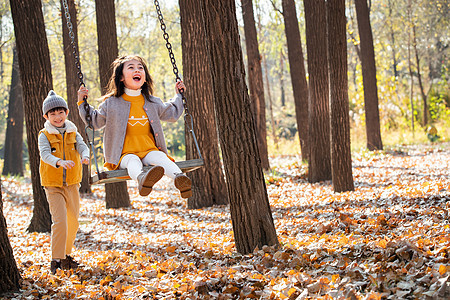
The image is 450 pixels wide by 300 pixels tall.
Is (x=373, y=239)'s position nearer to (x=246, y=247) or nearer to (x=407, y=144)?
(x=246, y=247)

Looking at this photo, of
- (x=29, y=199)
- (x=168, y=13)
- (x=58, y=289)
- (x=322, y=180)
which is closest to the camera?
(x=58, y=289)

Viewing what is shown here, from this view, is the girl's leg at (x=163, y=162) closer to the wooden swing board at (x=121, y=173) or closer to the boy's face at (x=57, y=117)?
the wooden swing board at (x=121, y=173)

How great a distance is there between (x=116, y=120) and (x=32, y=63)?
3.12 m

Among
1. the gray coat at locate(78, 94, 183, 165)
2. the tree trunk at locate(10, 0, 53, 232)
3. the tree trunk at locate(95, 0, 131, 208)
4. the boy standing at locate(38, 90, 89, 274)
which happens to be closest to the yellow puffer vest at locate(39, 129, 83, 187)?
the boy standing at locate(38, 90, 89, 274)

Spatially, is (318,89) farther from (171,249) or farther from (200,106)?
(171,249)

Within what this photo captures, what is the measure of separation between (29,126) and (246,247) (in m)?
4.55

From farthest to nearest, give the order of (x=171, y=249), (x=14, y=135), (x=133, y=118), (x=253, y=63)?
(x=14, y=135)
(x=253, y=63)
(x=171, y=249)
(x=133, y=118)

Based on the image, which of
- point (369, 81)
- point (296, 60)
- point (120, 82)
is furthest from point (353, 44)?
point (120, 82)

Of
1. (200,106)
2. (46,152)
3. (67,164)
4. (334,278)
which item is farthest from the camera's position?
(200,106)

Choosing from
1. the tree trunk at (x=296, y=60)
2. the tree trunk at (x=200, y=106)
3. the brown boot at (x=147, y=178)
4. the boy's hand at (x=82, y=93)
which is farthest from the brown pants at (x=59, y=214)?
the tree trunk at (x=296, y=60)

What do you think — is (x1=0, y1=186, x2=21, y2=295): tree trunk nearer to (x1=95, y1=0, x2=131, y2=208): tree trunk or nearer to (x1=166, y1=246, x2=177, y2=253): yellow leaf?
(x1=166, y1=246, x2=177, y2=253): yellow leaf

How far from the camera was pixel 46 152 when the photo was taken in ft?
17.3

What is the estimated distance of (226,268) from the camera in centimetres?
449

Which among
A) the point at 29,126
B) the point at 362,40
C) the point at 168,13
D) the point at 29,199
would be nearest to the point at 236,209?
the point at 29,126
